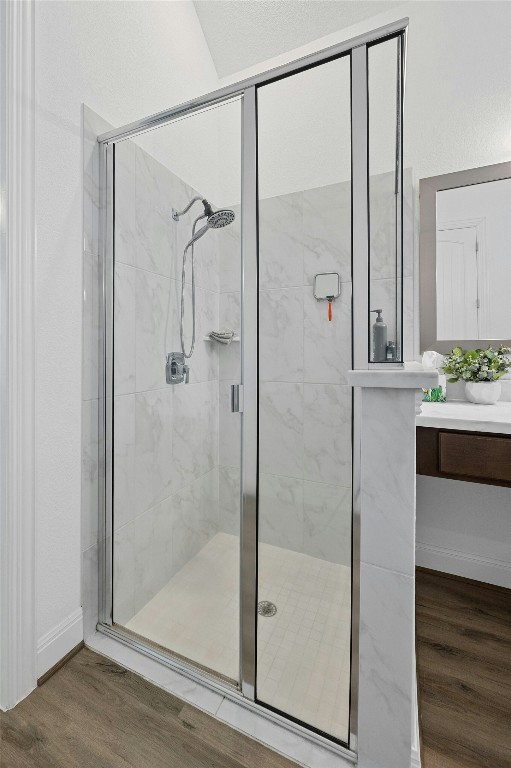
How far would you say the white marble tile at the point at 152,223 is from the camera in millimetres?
1434

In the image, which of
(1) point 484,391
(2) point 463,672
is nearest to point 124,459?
(2) point 463,672

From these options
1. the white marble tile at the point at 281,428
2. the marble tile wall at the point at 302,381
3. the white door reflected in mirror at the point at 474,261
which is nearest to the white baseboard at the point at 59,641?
the marble tile wall at the point at 302,381

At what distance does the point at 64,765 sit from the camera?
937mm

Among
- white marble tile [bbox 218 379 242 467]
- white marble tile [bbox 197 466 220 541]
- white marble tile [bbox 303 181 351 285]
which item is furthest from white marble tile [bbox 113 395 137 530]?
white marble tile [bbox 303 181 351 285]

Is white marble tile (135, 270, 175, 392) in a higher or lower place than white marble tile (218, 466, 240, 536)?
higher

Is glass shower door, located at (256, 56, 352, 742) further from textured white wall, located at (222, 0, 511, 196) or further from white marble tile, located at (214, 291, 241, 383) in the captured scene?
textured white wall, located at (222, 0, 511, 196)

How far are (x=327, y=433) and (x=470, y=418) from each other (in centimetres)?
53

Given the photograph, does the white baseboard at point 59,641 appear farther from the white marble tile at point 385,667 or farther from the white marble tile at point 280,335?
the white marble tile at point 280,335

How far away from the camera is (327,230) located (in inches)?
44.9

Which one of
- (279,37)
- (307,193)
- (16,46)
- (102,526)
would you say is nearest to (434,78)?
(279,37)

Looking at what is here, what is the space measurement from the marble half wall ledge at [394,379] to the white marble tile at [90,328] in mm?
963

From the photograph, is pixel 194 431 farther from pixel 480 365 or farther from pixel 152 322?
pixel 480 365

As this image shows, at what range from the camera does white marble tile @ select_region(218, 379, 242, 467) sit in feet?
3.95

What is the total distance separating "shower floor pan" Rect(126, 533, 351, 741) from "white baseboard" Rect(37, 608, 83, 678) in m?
0.19
